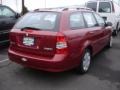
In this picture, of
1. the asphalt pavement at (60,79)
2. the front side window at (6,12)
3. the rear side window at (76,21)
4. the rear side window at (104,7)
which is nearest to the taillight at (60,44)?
the rear side window at (76,21)

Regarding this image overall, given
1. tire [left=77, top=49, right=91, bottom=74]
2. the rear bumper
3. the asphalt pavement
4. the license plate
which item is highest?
the license plate

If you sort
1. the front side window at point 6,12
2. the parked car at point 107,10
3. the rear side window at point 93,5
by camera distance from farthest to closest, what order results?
the rear side window at point 93,5 < the parked car at point 107,10 < the front side window at point 6,12

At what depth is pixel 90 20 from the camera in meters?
6.28

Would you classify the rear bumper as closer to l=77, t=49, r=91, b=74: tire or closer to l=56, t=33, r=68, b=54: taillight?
l=56, t=33, r=68, b=54: taillight

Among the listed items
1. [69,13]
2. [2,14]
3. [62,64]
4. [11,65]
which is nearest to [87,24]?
[69,13]

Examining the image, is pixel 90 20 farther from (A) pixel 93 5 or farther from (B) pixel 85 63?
(A) pixel 93 5

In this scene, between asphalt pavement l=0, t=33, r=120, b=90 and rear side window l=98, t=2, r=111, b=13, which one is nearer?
asphalt pavement l=0, t=33, r=120, b=90

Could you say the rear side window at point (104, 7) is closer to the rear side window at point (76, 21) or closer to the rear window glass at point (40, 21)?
the rear side window at point (76, 21)

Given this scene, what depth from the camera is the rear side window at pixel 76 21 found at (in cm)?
523

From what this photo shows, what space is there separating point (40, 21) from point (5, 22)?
340 centimetres

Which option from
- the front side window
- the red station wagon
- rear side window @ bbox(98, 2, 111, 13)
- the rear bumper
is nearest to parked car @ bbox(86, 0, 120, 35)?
rear side window @ bbox(98, 2, 111, 13)

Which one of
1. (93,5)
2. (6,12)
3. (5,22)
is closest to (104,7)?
(93,5)

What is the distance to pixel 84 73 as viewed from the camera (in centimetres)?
567

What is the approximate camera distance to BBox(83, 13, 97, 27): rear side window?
19.7 feet
